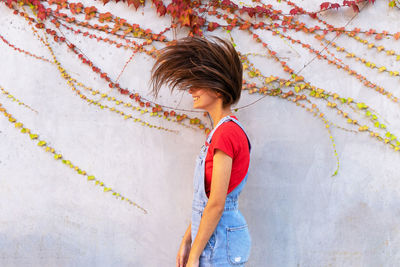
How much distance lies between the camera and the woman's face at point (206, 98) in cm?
144

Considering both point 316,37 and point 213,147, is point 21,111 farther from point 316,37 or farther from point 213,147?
point 316,37

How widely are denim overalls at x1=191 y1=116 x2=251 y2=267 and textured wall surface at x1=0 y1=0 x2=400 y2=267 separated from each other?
677mm

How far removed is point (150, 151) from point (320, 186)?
3.84 feet

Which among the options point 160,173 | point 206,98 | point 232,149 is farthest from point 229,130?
point 160,173

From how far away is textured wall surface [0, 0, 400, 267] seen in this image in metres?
2.08

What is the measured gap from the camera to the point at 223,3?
6.71 feet

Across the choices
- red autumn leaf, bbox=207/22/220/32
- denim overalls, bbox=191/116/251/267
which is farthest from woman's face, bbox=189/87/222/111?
red autumn leaf, bbox=207/22/220/32

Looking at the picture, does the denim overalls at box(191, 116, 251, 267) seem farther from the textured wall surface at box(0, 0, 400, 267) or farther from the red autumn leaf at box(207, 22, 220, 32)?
the red autumn leaf at box(207, 22, 220, 32)

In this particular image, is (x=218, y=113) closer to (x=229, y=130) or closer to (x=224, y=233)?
(x=229, y=130)

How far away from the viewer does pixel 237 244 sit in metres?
1.36

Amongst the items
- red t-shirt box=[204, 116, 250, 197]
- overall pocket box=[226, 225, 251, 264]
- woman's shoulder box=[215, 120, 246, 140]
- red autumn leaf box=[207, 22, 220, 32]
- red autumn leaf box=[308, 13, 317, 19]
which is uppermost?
red autumn leaf box=[308, 13, 317, 19]

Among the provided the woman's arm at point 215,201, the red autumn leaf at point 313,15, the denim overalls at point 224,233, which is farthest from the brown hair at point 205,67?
the red autumn leaf at point 313,15

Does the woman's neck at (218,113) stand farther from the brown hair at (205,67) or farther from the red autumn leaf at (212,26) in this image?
the red autumn leaf at (212,26)

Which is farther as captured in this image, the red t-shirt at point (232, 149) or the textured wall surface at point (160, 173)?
the textured wall surface at point (160, 173)
